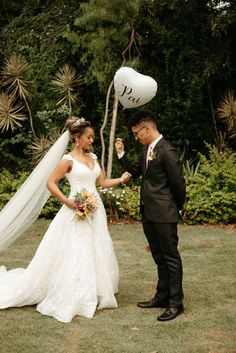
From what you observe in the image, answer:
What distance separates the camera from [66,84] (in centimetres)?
1222

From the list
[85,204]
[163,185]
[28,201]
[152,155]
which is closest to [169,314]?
[163,185]

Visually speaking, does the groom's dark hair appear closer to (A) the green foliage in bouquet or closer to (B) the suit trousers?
(B) the suit trousers

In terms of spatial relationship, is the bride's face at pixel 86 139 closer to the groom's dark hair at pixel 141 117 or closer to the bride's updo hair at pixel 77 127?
the bride's updo hair at pixel 77 127

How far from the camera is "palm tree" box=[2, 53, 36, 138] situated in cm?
1230

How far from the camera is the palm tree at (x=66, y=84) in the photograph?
12156 mm

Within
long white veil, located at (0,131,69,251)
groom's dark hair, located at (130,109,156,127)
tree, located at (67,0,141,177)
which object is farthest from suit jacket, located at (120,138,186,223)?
tree, located at (67,0,141,177)

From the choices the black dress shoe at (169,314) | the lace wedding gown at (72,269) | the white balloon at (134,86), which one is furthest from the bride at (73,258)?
the white balloon at (134,86)

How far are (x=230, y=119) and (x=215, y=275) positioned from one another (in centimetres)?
640

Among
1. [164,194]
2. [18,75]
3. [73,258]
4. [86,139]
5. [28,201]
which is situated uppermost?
[18,75]

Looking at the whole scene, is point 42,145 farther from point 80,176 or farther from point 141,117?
point 141,117

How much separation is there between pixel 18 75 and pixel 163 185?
27.9 ft

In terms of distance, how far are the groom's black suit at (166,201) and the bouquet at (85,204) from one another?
0.52 meters

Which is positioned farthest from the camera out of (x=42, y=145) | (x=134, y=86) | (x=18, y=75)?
(x=18, y=75)

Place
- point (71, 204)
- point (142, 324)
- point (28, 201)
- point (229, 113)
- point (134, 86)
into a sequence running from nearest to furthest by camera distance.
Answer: point (142, 324) → point (71, 204) → point (28, 201) → point (134, 86) → point (229, 113)
